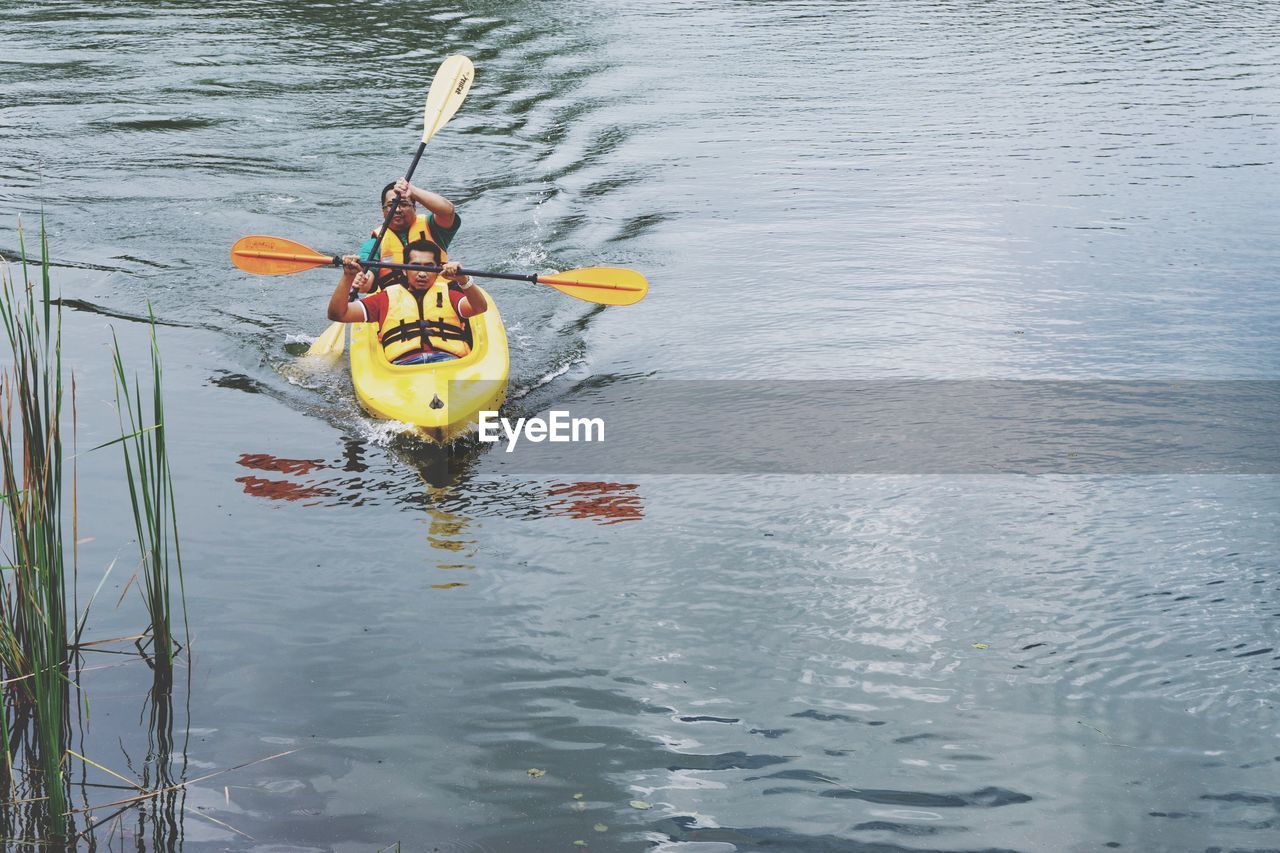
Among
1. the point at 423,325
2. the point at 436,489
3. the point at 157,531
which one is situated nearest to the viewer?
the point at 157,531

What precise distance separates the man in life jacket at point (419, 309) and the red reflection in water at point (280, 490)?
41.2 inches

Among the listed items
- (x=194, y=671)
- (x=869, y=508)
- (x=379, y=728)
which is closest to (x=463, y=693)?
(x=379, y=728)

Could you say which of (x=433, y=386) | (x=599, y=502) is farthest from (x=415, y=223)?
(x=599, y=502)

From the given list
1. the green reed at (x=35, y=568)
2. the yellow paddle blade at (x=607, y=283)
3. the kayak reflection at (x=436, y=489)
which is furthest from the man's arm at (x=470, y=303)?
the green reed at (x=35, y=568)

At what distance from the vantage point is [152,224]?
10.2m

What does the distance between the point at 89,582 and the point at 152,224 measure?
18.6 feet

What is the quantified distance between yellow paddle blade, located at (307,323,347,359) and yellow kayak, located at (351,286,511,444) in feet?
1.55

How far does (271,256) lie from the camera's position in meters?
7.27

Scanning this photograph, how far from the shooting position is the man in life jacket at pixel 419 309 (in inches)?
272

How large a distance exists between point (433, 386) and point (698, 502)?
155 centimetres

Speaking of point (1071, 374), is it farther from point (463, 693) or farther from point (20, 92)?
point (20, 92)

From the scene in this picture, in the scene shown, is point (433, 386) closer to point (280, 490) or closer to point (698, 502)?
point (280, 490)

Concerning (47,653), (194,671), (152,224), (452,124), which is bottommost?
(194,671)

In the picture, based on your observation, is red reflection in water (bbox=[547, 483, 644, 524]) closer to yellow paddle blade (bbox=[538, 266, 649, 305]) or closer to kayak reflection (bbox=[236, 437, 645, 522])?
kayak reflection (bbox=[236, 437, 645, 522])
